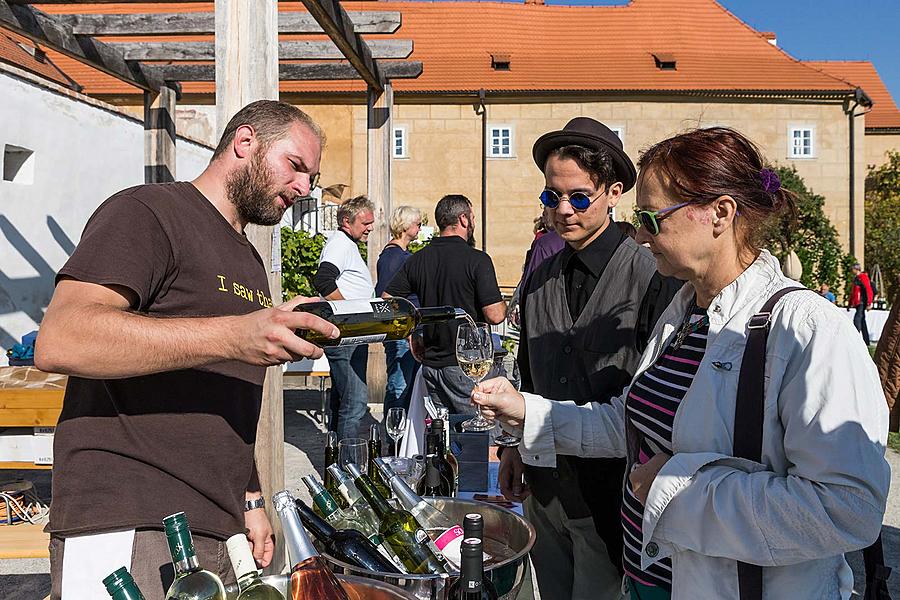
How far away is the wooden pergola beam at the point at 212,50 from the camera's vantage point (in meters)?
7.52

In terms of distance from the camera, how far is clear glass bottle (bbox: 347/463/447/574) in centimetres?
174

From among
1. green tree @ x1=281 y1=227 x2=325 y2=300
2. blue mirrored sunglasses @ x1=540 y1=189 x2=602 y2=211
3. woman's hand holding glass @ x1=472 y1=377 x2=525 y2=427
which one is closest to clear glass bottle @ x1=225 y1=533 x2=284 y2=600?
woman's hand holding glass @ x1=472 y1=377 x2=525 y2=427

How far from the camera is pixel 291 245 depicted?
1171 cm

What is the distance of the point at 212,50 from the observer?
24.6ft

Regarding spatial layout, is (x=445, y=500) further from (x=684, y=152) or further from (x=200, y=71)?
(x=200, y=71)

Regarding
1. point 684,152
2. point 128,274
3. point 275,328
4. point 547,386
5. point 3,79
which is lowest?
point 547,386

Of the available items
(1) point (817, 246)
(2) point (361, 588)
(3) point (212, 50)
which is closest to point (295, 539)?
(2) point (361, 588)

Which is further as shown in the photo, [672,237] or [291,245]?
[291,245]

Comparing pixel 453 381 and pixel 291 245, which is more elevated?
pixel 291 245

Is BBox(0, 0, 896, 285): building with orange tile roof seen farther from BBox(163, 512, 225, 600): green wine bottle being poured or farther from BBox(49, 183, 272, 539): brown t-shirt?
BBox(163, 512, 225, 600): green wine bottle being poured

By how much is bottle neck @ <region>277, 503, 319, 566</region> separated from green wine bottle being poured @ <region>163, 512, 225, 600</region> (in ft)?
0.43

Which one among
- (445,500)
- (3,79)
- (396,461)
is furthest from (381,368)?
(445,500)

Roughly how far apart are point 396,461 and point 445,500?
59 centimetres

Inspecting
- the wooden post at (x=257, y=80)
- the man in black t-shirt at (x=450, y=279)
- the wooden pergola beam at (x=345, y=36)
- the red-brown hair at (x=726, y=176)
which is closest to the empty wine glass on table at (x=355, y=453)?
the red-brown hair at (x=726, y=176)
